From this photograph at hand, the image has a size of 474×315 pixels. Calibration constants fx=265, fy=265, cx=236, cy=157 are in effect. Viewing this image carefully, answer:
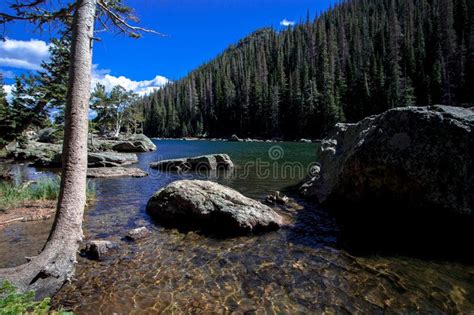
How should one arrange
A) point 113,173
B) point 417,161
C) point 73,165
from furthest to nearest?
1. point 113,173
2. point 417,161
3. point 73,165

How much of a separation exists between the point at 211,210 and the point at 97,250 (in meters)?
3.30

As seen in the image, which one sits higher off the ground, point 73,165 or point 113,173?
point 73,165

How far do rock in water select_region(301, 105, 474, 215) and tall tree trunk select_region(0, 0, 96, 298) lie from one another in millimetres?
7615

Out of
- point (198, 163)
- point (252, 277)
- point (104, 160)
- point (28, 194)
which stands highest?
point (104, 160)

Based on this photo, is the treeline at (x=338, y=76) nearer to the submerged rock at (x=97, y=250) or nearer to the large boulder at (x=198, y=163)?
the large boulder at (x=198, y=163)

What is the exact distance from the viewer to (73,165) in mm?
4688

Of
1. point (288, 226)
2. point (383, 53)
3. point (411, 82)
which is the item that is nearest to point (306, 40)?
point (383, 53)

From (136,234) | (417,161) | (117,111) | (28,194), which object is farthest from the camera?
(117,111)

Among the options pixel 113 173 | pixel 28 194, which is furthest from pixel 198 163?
pixel 28 194

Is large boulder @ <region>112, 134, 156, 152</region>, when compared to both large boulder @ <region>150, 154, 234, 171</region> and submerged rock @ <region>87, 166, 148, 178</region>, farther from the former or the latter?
submerged rock @ <region>87, 166, 148, 178</region>

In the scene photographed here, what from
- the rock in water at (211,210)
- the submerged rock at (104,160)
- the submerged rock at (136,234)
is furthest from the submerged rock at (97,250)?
the submerged rock at (104,160)

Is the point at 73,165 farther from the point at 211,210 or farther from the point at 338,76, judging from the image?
the point at 338,76

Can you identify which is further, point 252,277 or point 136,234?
point 136,234

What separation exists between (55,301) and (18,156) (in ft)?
101
